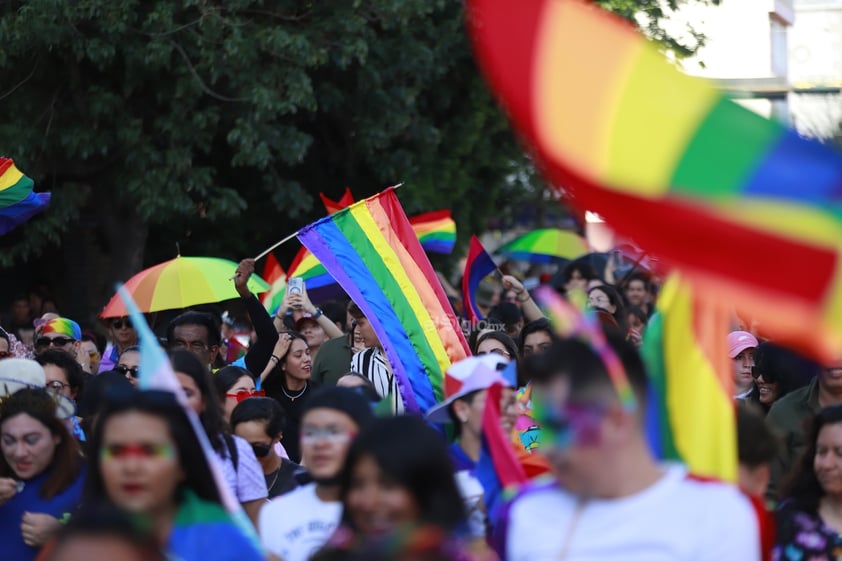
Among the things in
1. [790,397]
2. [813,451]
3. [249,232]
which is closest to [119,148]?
[249,232]

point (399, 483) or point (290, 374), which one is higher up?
point (399, 483)

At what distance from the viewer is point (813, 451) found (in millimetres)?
5438

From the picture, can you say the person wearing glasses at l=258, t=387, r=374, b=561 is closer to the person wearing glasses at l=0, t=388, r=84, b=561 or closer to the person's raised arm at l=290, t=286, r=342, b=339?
the person wearing glasses at l=0, t=388, r=84, b=561

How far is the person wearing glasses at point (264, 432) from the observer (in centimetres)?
653

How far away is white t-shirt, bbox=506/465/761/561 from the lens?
3639 millimetres

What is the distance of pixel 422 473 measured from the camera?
3.82 metres

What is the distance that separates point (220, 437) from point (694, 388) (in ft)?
6.53

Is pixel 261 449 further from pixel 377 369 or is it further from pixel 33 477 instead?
pixel 377 369

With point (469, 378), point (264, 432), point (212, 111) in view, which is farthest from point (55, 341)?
point (469, 378)

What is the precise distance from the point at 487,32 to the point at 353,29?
33.9 feet

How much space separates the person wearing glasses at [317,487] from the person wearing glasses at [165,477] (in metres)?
0.45

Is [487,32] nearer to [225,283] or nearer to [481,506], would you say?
[481,506]

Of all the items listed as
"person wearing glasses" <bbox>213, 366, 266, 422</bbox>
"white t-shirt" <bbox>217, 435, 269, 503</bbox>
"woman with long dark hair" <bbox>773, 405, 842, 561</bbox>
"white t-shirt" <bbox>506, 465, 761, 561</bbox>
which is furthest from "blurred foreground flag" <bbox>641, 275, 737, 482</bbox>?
"person wearing glasses" <bbox>213, 366, 266, 422</bbox>

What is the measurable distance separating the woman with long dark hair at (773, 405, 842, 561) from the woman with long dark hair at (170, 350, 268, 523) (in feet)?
6.24
